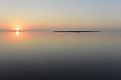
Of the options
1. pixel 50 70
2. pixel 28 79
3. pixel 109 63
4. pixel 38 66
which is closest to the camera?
pixel 28 79

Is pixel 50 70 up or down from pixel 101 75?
up

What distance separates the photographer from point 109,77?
11.7 meters

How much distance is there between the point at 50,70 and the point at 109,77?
3.46 m

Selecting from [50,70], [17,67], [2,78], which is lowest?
[2,78]

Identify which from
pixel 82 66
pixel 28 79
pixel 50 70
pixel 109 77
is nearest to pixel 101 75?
pixel 109 77

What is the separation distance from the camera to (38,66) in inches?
550

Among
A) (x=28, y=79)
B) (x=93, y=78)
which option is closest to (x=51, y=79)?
(x=28, y=79)

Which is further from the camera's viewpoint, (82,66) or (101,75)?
(82,66)

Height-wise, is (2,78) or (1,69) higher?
(1,69)

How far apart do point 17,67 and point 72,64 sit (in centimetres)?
366

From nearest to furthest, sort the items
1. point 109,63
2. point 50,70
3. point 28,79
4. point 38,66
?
point 28,79 → point 50,70 → point 38,66 → point 109,63

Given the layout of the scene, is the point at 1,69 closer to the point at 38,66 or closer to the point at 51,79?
the point at 38,66

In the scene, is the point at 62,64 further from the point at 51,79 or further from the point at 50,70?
the point at 51,79

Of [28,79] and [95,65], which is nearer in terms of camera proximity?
[28,79]
